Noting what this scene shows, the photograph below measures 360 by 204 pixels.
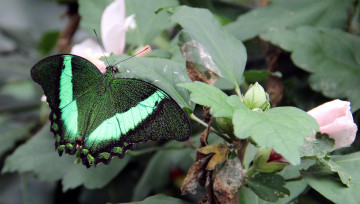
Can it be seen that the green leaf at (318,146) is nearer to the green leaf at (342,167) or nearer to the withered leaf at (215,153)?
the green leaf at (342,167)

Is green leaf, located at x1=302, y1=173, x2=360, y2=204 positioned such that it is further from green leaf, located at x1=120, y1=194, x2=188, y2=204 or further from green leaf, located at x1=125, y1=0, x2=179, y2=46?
green leaf, located at x1=125, y1=0, x2=179, y2=46

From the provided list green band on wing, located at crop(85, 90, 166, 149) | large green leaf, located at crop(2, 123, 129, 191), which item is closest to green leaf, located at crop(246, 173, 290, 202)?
green band on wing, located at crop(85, 90, 166, 149)

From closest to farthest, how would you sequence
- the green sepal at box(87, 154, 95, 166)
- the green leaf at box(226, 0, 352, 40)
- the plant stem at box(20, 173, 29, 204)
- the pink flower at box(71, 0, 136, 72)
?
the green sepal at box(87, 154, 95, 166) < the pink flower at box(71, 0, 136, 72) < the green leaf at box(226, 0, 352, 40) < the plant stem at box(20, 173, 29, 204)

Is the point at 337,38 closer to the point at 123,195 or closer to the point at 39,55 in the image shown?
the point at 123,195

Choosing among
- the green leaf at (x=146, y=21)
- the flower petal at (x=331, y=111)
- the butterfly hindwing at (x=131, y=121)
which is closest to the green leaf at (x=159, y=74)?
the butterfly hindwing at (x=131, y=121)

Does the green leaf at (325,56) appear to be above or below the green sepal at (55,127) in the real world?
below

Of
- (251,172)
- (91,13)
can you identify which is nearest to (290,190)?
(251,172)
